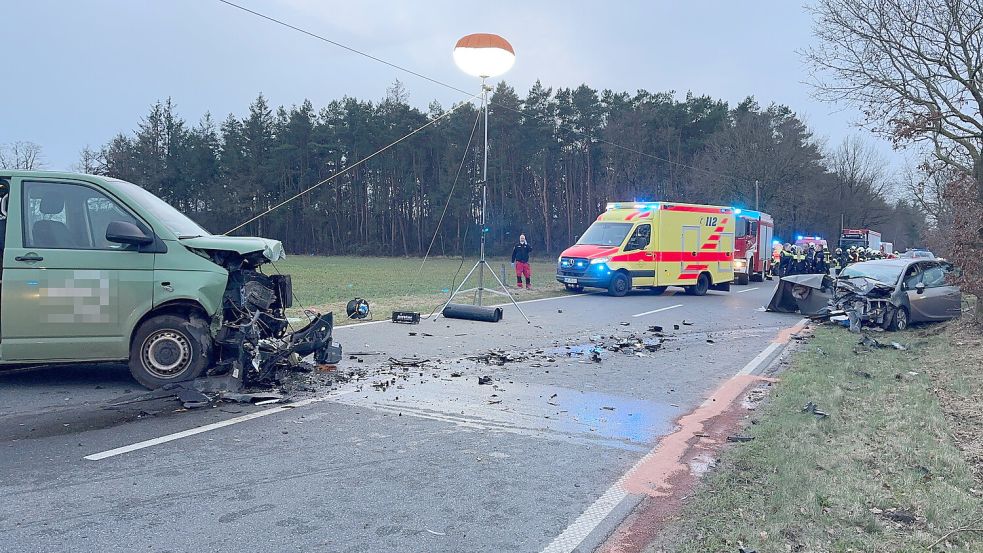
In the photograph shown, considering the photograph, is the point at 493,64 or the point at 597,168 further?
the point at 597,168

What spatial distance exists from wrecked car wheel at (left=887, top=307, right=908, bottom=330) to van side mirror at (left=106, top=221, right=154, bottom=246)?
41.2ft

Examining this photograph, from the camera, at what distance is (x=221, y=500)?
13.1 feet

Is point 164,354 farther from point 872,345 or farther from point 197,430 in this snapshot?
point 872,345

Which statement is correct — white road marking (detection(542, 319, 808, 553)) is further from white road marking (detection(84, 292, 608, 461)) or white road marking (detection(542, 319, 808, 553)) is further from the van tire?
the van tire

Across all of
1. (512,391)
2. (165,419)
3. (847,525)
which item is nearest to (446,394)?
(512,391)

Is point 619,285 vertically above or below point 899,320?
above

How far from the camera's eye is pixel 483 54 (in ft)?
39.6

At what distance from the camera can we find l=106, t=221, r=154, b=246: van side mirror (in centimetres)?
629

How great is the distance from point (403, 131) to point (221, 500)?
6298 centimetres

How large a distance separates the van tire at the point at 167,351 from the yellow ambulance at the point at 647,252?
48.5 ft

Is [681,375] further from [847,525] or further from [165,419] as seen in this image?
[165,419]

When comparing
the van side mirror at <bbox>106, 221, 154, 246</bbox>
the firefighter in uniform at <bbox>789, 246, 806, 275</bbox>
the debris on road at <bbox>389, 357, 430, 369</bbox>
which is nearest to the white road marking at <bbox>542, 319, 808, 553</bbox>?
the debris on road at <bbox>389, 357, 430, 369</bbox>

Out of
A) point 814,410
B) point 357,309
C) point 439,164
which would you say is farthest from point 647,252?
point 439,164

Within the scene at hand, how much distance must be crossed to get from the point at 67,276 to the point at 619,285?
16.0m
